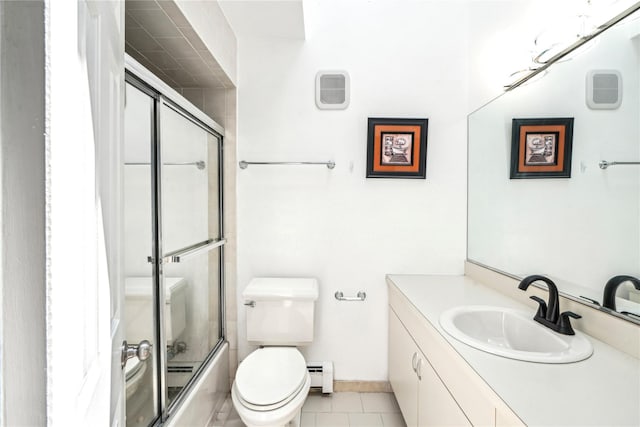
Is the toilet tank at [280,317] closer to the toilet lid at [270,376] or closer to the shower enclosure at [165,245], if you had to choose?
the toilet lid at [270,376]

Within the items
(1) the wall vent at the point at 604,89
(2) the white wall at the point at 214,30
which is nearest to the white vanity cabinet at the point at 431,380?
(1) the wall vent at the point at 604,89

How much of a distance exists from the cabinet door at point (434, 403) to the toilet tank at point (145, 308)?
1.16 metres

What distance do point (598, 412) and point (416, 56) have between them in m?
2.03

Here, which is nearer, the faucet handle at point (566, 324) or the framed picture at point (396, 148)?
the faucet handle at point (566, 324)

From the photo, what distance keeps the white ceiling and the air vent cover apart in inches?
12.0

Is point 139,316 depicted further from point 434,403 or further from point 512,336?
point 512,336

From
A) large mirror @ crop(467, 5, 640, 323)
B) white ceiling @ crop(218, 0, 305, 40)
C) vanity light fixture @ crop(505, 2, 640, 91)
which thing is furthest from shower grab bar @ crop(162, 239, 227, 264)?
vanity light fixture @ crop(505, 2, 640, 91)

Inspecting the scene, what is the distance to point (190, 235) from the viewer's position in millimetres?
1616

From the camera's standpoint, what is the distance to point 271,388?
4.75ft

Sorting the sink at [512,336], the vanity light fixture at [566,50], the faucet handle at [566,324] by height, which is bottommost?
the sink at [512,336]

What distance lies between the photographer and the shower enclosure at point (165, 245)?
115 centimetres

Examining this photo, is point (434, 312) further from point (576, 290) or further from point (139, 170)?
point (139, 170)

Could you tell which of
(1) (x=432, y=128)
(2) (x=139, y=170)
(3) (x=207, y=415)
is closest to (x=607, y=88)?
(1) (x=432, y=128)

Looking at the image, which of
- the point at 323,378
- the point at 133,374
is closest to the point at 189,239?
the point at 133,374
